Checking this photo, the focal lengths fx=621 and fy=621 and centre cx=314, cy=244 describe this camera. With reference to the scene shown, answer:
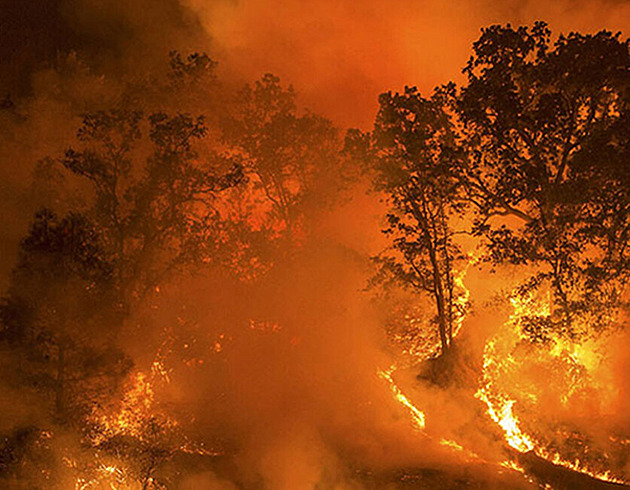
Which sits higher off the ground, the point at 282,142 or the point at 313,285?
the point at 282,142

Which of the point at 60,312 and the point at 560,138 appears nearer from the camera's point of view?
the point at 60,312

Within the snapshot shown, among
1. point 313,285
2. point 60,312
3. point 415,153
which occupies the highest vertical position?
point 415,153

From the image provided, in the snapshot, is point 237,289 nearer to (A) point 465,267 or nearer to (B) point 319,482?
(A) point 465,267

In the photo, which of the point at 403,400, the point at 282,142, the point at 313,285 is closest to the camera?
the point at 403,400

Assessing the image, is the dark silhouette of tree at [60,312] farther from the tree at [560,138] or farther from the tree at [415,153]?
the tree at [560,138]

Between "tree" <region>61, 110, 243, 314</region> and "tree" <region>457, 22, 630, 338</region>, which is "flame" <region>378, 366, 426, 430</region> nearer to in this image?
"tree" <region>457, 22, 630, 338</region>

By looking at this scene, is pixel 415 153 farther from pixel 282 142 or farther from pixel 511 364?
pixel 282 142

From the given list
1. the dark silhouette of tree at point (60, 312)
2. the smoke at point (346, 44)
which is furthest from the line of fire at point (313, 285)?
the smoke at point (346, 44)

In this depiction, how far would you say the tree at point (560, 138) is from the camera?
583 inches

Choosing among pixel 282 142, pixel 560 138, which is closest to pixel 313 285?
pixel 282 142

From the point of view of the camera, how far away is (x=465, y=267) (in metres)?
24.0

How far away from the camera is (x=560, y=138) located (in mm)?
16125

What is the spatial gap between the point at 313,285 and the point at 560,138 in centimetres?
1218

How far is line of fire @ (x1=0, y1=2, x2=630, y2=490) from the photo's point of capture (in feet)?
46.4
